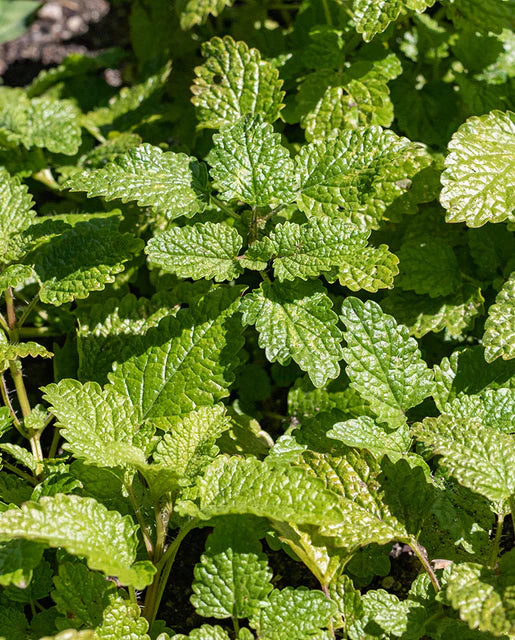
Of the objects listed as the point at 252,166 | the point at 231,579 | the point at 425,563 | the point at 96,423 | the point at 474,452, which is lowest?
the point at 425,563

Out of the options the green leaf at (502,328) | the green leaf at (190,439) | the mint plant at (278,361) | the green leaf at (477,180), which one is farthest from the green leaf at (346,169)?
the green leaf at (190,439)

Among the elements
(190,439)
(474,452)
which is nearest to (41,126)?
(190,439)

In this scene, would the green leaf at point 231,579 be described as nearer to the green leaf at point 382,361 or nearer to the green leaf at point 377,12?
A: the green leaf at point 382,361

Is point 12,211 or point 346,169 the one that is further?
point 12,211

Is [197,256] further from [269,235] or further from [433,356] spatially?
[433,356]

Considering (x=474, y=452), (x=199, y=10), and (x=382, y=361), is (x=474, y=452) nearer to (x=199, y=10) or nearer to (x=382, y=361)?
(x=382, y=361)

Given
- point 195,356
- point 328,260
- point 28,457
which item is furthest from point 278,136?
point 28,457
